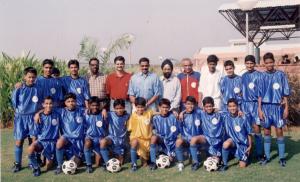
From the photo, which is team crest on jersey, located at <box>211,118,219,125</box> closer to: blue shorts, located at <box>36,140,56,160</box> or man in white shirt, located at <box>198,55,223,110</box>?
man in white shirt, located at <box>198,55,223,110</box>

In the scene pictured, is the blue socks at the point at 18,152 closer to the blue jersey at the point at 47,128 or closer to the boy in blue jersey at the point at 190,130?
the blue jersey at the point at 47,128

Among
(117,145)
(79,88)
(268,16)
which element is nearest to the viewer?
(117,145)

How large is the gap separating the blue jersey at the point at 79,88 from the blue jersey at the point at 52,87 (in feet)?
0.49

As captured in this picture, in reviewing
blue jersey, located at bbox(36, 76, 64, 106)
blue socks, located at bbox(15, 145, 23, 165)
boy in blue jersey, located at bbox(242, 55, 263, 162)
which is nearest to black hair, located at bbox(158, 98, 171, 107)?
boy in blue jersey, located at bbox(242, 55, 263, 162)

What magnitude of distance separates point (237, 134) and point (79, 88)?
2744mm

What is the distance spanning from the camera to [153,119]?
21.8ft

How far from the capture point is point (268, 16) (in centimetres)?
1952

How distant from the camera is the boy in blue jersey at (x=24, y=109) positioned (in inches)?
256

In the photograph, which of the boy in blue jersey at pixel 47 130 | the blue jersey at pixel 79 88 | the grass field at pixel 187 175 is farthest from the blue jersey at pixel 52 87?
the grass field at pixel 187 175

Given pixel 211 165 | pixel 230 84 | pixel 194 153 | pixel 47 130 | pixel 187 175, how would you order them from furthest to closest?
1. pixel 230 84
2. pixel 47 130
3. pixel 194 153
4. pixel 211 165
5. pixel 187 175

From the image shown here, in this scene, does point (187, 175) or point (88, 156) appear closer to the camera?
point (187, 175)

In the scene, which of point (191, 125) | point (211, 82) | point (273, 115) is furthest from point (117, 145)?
point (273, 115)

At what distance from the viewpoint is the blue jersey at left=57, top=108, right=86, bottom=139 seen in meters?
6.55

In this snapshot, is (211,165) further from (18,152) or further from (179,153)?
(18,152)
